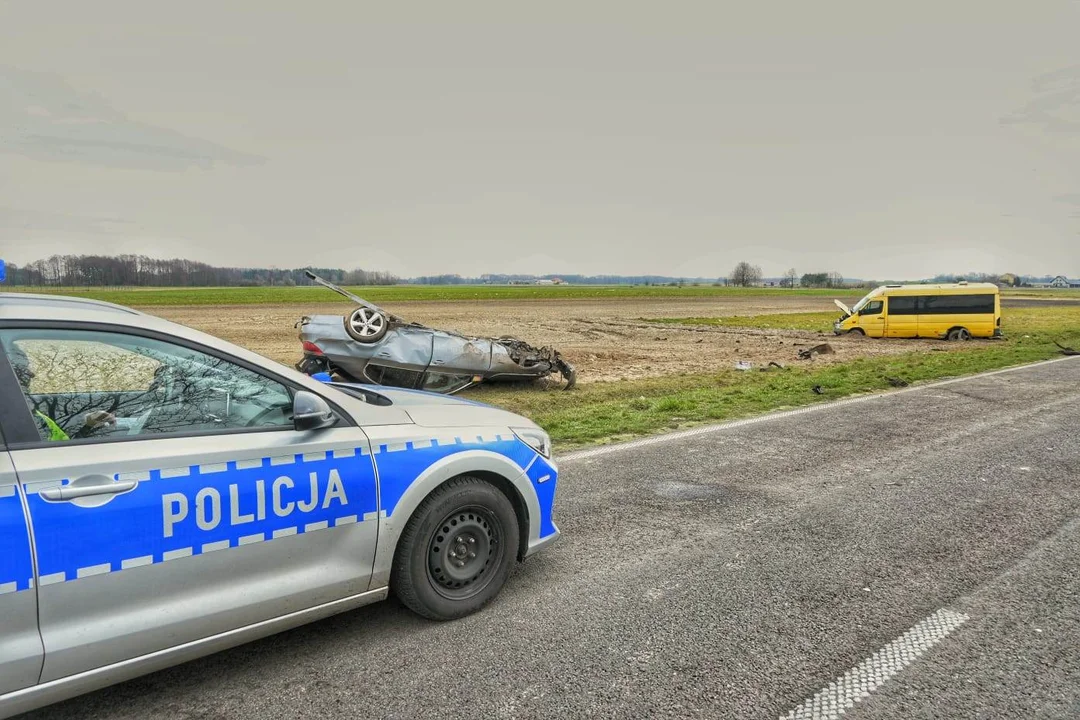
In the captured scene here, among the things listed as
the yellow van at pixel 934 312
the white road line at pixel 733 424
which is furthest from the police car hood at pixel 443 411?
the yellow van at pixel 934 312

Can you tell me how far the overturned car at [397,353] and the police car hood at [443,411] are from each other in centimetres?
762

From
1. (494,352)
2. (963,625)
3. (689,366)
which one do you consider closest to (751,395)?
(494,352)

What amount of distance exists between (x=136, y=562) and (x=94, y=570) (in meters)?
0.13

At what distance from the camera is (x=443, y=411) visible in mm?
3564

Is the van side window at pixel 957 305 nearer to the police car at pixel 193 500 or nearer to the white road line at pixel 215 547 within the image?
the police car at pixel 193 500

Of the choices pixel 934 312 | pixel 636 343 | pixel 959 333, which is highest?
pixel 934 312

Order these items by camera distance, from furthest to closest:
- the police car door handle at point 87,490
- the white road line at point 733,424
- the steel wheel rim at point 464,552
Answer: the white road line at point 733,424, the steel wheel rim at point 464,552, the police car door handle at point 87,490

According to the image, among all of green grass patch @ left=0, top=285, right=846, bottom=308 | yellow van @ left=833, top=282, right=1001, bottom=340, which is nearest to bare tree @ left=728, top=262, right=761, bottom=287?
green grass patch @ left=0, top=285, right=846, bottom=308

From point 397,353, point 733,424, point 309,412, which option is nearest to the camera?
point 309,412

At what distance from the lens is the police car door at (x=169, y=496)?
2.32m

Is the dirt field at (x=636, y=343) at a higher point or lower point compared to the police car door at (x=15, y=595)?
lower

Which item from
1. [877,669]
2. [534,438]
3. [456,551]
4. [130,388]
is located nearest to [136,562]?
[130,388]

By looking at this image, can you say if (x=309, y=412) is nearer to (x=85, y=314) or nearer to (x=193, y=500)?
(x=193, y=500)

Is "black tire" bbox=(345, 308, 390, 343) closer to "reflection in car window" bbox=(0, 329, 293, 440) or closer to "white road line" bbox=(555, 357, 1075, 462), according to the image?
"white road line" bbox=(555, 357, 1075, 462)
